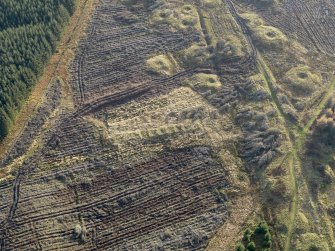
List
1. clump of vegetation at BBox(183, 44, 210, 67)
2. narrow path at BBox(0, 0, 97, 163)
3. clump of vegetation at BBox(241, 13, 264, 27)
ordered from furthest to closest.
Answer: clump of vegetation at BBox(241, 13, 264, 27)
clump of vegetation at BBox(183, 44, 210, 67)
narrow path at BBox(0, 0, 97, 163)

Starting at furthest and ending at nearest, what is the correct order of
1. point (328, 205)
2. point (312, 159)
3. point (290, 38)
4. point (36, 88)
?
1. point (290, 38)
2. point (36, 88)
3. point (312, 159)
4. point (328, 205)

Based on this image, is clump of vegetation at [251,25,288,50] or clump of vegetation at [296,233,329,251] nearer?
clump of vegetation at [296,233,329,251]

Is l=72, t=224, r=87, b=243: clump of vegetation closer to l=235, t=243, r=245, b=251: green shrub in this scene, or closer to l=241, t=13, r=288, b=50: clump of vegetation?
l=235, t=243, r=245, b=251: green shrub

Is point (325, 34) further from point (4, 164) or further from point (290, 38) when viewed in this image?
point (4, 164)

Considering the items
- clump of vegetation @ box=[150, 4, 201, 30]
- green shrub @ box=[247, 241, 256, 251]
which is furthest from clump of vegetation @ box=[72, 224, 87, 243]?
clump of vegetation @ box=[150, 4, 201, 30]

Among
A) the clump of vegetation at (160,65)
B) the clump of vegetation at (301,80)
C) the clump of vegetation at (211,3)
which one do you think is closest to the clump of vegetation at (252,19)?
the clump of vegetation at (211,3)

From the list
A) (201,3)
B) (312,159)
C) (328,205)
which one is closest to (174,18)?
(201,3)

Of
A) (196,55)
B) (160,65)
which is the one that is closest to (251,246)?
(160,65)
